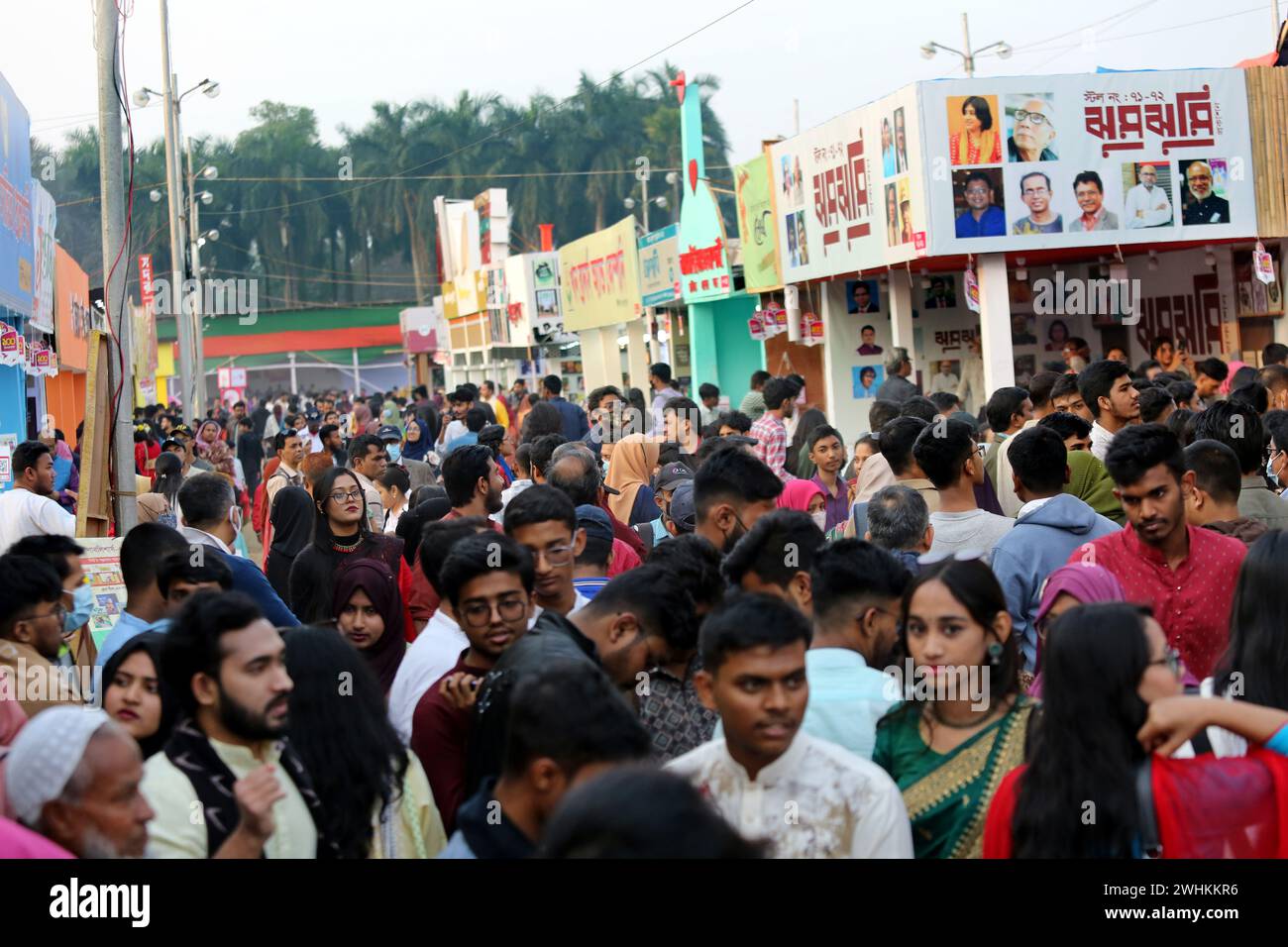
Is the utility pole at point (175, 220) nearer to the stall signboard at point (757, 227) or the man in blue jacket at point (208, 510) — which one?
the stall signboard at point (757, 227)

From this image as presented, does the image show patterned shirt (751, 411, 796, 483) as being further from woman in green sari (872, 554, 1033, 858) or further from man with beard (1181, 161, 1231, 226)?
man with beard (1181, 161, 1231, 226)

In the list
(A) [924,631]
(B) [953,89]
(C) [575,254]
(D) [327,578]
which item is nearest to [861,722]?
(A) [924,631]

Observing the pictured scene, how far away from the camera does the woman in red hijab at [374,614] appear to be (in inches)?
238

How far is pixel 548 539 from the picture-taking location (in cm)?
550

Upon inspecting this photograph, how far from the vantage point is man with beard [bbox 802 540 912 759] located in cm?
407

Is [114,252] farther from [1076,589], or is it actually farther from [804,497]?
[1076,589]

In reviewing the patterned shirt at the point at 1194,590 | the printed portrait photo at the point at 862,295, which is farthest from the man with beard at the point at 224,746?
the printed portrait photo at the point at 862,295

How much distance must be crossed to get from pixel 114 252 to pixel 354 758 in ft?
19.1

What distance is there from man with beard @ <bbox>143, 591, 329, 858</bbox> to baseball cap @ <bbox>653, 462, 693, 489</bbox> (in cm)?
488

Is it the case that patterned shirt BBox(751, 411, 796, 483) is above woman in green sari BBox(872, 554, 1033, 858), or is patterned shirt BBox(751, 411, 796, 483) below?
above

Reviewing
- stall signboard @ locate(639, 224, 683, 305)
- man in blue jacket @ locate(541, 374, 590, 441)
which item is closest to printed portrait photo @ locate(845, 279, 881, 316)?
stall signboard @ locate(639, 224, 683, 305)

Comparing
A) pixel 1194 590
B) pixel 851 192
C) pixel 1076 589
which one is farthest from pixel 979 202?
pixel 1076 589

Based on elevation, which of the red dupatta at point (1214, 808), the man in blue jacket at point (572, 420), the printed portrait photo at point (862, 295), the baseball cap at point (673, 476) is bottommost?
the red dupatta at point (1214, 808)

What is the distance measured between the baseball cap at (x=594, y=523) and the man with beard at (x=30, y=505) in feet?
11.7
